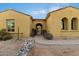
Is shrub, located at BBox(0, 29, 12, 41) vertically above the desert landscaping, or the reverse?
shrub, located at BBox(0, 29, 12, 41)

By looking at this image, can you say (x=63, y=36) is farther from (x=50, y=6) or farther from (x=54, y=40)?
(x=50, y=6)

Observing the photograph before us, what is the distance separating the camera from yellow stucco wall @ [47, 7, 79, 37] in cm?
497

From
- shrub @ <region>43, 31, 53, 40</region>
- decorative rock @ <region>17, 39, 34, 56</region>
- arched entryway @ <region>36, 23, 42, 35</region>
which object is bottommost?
decorative rock @ <region>17, 39, 34, 56</region>

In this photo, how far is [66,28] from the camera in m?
5.04

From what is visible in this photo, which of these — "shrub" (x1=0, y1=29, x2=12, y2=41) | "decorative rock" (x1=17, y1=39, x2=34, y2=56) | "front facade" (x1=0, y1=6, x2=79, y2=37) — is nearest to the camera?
"decorative rock" (x1=17, y1=39, x2=34, y2=56)

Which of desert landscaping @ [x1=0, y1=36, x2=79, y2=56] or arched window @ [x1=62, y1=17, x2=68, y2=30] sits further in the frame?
arched window @ [x1=62, y1=17, x2=68, y2=30]

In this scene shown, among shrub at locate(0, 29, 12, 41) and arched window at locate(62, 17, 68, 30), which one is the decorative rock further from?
arched window at locate(62, 17, 68, 30)

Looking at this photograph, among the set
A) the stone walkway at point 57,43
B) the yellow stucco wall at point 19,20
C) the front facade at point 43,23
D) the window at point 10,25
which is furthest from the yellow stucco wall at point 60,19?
the window at point 10,25

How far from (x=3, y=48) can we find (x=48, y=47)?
0.98 metres

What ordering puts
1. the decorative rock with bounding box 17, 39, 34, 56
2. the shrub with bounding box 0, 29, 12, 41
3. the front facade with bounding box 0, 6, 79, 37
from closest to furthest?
1. the decorative rock with bounding box 17, 39, 34, 56
2. the shrub with bounding box 0, 29, 12, 41
3. the front facade with bounding box 0, 6, 79, 37

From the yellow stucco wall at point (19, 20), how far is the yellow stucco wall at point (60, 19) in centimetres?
48

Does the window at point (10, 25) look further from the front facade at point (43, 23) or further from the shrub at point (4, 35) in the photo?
the shrub at point (4, 35)

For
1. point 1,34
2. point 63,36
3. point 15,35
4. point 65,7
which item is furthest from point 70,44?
point 1,34

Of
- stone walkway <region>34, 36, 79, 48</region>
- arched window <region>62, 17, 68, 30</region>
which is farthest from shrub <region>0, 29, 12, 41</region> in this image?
arched window <region>62, 17, 68, 30</region>
